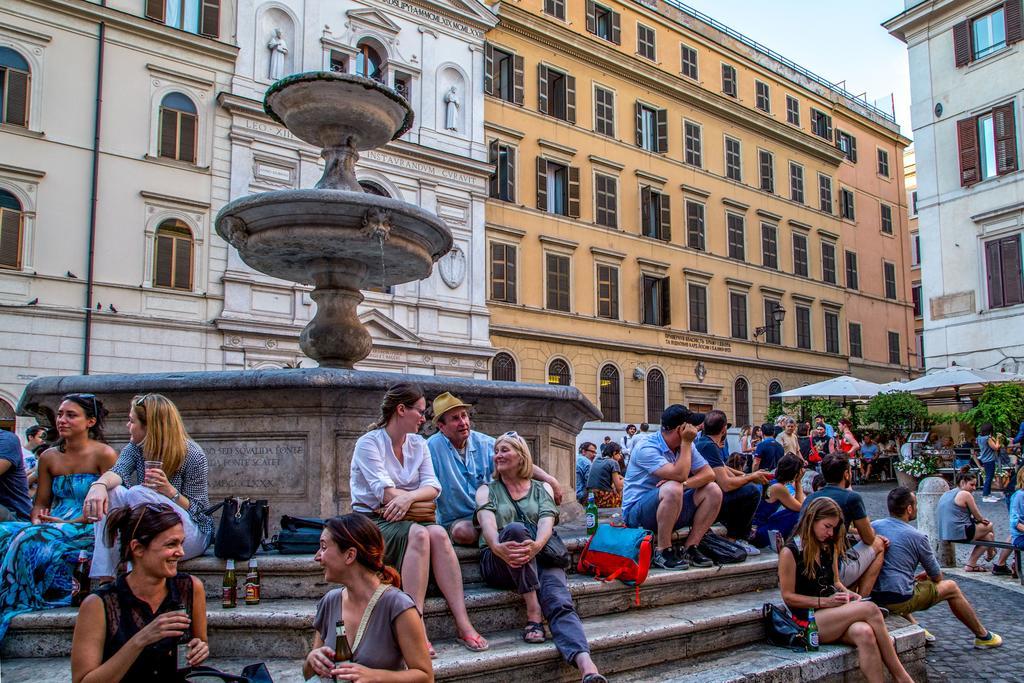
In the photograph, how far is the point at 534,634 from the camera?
4629 millimetres

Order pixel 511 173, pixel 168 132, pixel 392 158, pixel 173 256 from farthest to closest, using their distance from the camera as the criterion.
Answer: pixel 511 173 < pixel 392 158 < pixel 168 132 < pixel 173 256

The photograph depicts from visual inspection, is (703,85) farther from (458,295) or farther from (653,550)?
(653,550)

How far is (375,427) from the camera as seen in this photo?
5070mm

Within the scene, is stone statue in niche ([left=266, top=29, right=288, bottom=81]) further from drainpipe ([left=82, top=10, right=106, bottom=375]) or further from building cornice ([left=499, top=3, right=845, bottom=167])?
building cornice ([left=499, top=3, right=845, bottom=167])

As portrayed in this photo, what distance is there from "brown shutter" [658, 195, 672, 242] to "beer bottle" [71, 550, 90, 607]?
1010 inches

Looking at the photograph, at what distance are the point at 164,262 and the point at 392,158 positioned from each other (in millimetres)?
6404

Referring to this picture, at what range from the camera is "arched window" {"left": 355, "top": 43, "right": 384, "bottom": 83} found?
894 inches

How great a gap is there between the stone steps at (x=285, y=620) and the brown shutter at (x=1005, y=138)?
72.8 ft

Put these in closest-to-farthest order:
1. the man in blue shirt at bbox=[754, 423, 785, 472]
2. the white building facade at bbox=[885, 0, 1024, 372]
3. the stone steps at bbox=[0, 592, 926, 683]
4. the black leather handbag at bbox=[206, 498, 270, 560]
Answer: the stone steps at bbox=[0, 592, 926, 683] < the black leather handbag at bbox=[206, 498, 270, 560] < the man in blue shirt at bbox=[754, 423, 785, 472] < the white building facade at bbox=[885, 0, 1024, 372]

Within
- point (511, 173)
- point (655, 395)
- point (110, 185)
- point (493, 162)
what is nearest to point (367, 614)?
point (110, 185)

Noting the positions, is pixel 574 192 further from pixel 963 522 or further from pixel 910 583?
pixel 910 583

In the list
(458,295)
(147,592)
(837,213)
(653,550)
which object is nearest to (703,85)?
(837,213)

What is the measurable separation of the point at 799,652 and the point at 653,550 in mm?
1245

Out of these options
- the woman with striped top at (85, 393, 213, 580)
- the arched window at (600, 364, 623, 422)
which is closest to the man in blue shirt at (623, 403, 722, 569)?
the woman with striped top at (85, 393, 213, 580)
